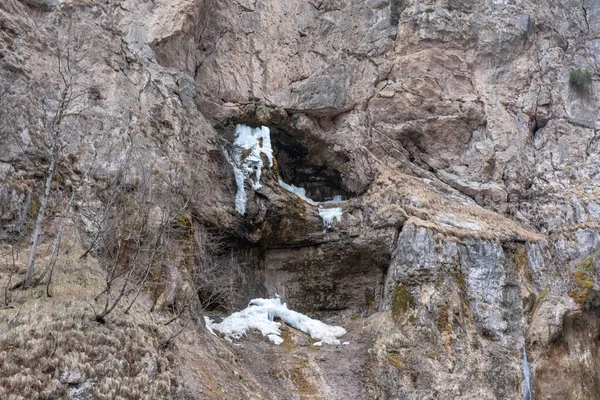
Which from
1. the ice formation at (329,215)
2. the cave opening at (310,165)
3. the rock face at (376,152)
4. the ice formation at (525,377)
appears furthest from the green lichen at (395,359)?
the cave opening at (310,165)

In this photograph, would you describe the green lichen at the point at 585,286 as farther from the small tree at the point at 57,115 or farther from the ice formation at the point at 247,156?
the small tree at the point at 57,115

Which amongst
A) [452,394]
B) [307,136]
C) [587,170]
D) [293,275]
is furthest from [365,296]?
[587,170]

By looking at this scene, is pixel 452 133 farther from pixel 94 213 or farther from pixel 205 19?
pixel 94 213

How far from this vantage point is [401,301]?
20.0 m

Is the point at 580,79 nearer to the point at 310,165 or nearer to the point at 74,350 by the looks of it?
the point at 310,165

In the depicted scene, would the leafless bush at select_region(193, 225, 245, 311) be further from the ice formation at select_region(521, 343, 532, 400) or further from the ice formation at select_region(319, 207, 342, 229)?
the ice formation at select_region(521, 343, 532, 400)

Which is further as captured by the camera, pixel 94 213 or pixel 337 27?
pixel 337 27

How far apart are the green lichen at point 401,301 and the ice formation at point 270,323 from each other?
7.44 feet

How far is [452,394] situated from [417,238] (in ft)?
20.9

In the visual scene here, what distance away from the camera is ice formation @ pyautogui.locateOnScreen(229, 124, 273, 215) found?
22.5 meters

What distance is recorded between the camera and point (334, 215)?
930 inches

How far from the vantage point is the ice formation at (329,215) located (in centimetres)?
2345

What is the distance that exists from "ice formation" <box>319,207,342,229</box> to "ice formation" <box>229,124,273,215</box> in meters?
3.19

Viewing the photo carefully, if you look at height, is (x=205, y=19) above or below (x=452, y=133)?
above
